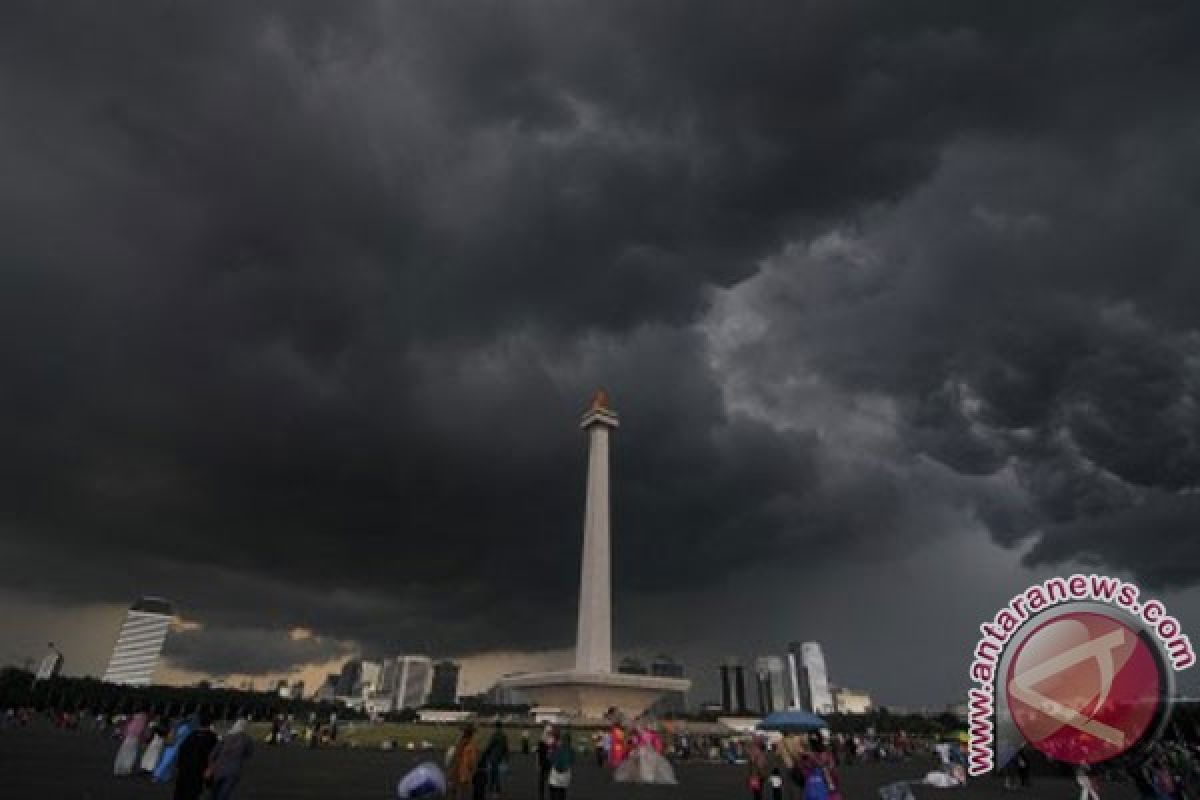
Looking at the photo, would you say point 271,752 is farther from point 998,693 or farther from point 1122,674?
point 1122,674

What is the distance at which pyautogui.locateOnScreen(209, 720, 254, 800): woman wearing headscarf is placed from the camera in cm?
1270

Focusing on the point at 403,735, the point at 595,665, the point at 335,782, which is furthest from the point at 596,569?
the point at 335,782

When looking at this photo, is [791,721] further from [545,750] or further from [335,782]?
[335,782]

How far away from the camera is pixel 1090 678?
19.1 meters

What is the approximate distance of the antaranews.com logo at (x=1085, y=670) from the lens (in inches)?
756

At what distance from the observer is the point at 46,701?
391 ft

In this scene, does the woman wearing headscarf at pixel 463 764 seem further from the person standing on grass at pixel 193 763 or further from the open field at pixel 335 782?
the person standing on grass at pixel 193 763

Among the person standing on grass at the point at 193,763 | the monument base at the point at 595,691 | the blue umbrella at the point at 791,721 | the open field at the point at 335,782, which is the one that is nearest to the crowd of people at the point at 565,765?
the person standing on grass at the point at 193,763

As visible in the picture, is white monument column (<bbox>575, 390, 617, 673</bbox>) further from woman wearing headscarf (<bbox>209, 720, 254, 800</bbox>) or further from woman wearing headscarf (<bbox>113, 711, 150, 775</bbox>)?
woman wearing headscarf (<bbox>209, 720, 254, 800</bbox>)

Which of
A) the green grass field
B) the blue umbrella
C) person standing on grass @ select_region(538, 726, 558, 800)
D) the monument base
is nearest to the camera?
person standing on grass @ select_region(538, 726, 558, 800)

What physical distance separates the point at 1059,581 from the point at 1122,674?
302 cm

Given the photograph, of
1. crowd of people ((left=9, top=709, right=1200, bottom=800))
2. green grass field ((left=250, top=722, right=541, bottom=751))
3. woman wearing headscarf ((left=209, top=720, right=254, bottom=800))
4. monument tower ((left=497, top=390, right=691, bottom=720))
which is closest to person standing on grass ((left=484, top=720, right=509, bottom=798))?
crowd of people ((left=9, top=709, right=1200, bottom=800))

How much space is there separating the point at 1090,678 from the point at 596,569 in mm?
71510

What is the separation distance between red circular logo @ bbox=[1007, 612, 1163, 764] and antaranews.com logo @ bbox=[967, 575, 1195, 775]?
1.0 inches
